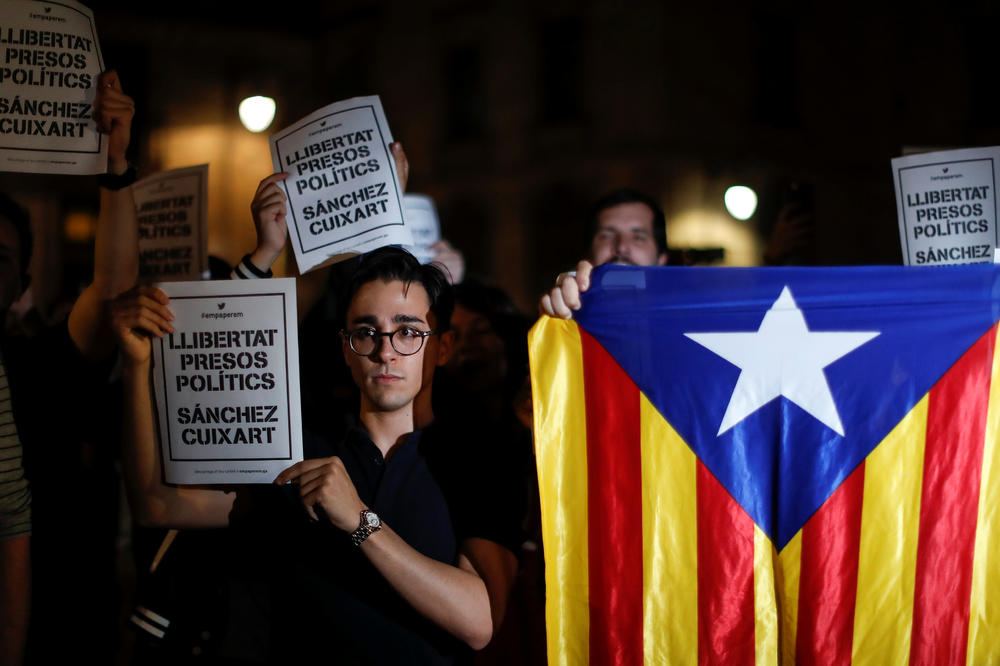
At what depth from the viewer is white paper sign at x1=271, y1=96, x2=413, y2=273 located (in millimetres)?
2717

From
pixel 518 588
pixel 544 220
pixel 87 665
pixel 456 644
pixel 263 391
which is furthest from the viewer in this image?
pixel 544 220

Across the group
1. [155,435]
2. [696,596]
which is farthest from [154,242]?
[696,596]

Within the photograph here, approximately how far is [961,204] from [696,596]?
154 centimetres

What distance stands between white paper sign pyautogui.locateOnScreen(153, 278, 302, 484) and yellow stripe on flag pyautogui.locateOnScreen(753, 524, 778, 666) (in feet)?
3.95

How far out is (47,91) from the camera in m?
2.52

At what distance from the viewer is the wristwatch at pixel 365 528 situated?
2.00m

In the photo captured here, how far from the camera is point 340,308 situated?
2.40 metres

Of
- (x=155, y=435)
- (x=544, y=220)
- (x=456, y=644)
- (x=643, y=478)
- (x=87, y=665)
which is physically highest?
(x=544, y=220)

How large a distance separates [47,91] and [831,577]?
2.49 m

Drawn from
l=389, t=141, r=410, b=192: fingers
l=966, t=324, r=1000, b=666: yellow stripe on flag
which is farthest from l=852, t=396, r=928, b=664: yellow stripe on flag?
l=389, t=141, r=410, b=192: fingers

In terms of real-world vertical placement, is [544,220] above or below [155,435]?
above

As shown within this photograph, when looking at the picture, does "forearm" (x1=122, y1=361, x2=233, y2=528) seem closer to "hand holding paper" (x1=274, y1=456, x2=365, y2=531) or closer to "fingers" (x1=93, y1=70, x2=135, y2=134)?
"hand holding paper" (x1=274, y1=456, x2=365, y2=531)

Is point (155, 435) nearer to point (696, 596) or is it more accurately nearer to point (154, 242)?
point (154, 242)

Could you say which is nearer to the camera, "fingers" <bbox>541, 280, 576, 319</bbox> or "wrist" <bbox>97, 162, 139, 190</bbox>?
"fingers" <bbox>541, 280, 576, 319</bbox>
